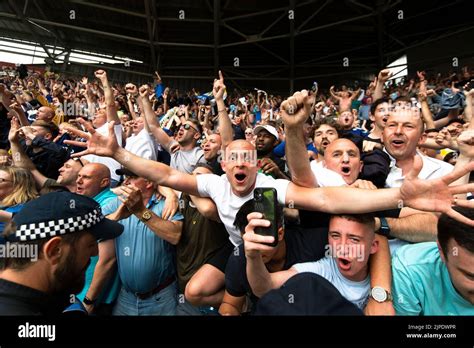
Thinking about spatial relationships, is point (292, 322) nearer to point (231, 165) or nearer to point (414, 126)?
point (231, 165)

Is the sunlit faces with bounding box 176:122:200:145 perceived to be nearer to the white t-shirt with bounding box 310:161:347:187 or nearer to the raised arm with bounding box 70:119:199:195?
the raised arm with bounding box 70:119:199:195

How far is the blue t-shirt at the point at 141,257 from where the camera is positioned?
2.59 meters

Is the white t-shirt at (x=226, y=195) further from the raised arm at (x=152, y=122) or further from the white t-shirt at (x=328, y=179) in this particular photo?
the raised arm at (x=152, y=122)

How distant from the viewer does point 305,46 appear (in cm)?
1864

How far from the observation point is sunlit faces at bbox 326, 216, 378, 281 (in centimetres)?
178

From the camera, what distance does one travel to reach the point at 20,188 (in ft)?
9.77

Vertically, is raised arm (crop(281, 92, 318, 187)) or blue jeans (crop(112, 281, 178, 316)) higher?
raised arm (crop(281, 92, 318, 187))

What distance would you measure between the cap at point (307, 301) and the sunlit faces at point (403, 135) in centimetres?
183

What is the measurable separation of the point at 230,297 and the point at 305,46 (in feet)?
61.7

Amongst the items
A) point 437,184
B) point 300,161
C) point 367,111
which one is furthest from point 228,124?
point 367,111

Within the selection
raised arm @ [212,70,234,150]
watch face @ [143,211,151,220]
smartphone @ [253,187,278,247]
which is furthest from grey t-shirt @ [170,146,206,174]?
smartphone @ [253,187,278,247]

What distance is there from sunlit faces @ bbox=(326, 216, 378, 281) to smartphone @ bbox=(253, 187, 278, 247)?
60cm

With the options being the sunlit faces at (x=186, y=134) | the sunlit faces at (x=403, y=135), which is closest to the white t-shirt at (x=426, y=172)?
the sunlit faces at (x=403, y=135)

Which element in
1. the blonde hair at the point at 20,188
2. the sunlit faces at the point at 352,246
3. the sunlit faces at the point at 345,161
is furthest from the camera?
the blonde hair at the point at 20,188
